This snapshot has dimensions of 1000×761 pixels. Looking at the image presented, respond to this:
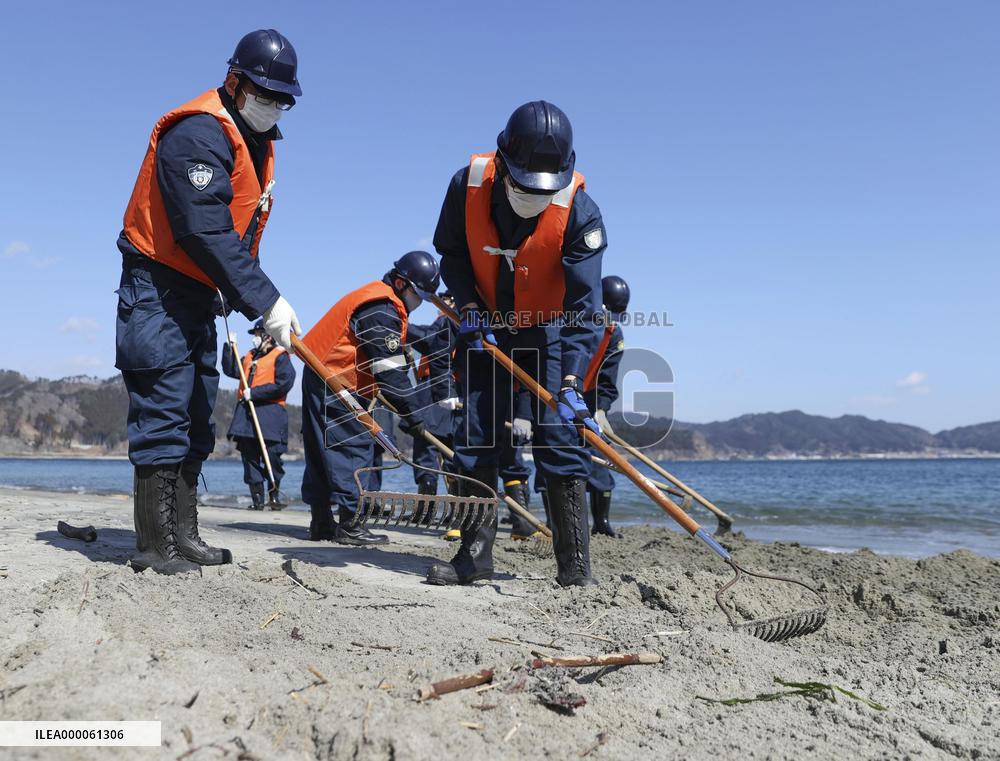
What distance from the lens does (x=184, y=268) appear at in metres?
3.04

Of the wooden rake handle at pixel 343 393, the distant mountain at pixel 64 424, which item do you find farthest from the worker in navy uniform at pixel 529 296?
the distant mountain at pixel 64 424

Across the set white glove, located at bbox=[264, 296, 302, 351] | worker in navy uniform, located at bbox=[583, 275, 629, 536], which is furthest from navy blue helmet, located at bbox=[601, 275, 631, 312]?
white glove, located at bbox=[264, 296, 302, 351]

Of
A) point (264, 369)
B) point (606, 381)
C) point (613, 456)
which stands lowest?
point (613, 456)

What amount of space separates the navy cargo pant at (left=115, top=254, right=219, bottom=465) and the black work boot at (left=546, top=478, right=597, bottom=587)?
1.57 meters

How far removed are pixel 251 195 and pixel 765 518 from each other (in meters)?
9.74

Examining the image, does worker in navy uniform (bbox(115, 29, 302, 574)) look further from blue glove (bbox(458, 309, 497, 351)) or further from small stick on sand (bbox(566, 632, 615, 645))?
small stick on sand (bbox(566, 632, 615, 645))

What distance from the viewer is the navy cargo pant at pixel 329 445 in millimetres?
4781

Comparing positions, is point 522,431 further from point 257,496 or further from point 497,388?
point 257,496

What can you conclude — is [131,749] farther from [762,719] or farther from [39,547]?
[39,547]

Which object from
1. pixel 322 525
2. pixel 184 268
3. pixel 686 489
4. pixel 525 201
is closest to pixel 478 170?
pixel 525 201

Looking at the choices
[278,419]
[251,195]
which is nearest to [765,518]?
[278,419]

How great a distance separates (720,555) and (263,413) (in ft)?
20.6

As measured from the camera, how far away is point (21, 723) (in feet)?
5.01

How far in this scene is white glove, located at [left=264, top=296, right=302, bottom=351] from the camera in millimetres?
3166
